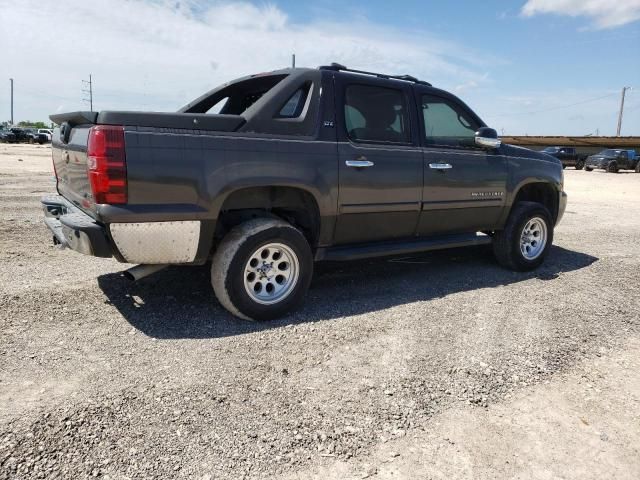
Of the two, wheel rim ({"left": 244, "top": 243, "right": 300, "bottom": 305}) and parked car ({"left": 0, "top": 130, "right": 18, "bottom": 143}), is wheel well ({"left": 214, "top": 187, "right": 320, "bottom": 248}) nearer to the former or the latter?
wheel rim ({"left": 244, "top": 243, "right": 300, "bottom": 305})

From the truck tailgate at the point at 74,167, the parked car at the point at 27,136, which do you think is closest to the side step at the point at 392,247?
the truck tailgate at the point at 74,167

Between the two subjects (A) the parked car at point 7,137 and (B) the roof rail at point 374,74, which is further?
(A) the parked car at point 7,137

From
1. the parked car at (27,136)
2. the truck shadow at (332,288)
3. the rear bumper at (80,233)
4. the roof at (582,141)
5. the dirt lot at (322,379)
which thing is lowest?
the dirt lot at (322,379)

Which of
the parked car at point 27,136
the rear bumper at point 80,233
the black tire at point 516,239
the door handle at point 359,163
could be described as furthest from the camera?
the parked car at point 27,136

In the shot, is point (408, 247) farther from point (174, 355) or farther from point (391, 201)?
point (174, 355)

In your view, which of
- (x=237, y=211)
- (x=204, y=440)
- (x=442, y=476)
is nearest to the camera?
(x=442, y=476)

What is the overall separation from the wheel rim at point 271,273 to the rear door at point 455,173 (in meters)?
1.52

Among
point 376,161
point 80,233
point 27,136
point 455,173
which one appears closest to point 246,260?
point 80,233

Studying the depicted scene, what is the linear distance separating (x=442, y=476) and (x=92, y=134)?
287cm

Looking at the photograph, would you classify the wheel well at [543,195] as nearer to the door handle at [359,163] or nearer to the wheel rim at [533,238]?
the wheel rim at [533,238]

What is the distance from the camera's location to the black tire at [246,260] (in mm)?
3832

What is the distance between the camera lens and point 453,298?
15.8 feet

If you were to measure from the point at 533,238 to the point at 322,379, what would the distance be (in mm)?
3962

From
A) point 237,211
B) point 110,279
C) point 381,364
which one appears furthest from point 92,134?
point 381,364
